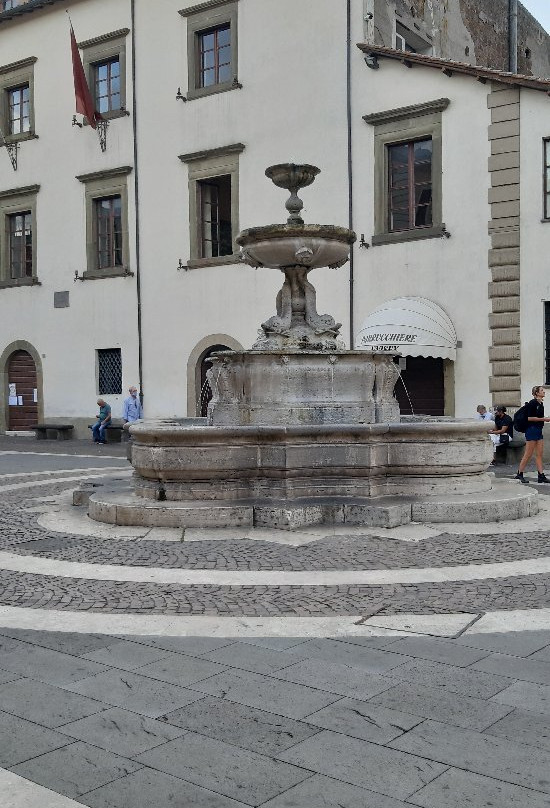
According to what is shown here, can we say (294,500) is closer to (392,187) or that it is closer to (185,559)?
(185,559)

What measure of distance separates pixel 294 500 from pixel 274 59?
1478 centimetres

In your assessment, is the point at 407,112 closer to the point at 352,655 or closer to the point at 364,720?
the point at 352,655

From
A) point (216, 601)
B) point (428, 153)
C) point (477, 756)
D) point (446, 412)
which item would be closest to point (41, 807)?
point (477, 756)

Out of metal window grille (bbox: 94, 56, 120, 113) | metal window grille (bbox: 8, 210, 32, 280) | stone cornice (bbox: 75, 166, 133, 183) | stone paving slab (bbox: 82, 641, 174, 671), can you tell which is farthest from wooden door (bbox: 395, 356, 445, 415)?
stone paving slab (bbox: 82, 641, 174, 671)

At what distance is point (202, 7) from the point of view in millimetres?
22031

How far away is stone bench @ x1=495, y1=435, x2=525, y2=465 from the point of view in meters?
16.4

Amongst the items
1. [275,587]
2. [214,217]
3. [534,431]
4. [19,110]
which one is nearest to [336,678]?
[275,587]

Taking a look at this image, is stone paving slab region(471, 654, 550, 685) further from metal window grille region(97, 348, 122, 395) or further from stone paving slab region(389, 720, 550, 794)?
metal window grille region(97, 348, 122, 395)

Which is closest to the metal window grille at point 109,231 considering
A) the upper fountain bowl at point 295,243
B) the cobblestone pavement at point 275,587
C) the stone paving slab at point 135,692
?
the upper fountain bowl at point 295,243

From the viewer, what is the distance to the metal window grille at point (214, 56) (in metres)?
22.0

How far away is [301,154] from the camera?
67.2 ft

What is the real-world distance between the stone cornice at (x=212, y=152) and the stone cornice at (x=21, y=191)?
216 inches

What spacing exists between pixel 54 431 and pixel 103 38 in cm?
1048

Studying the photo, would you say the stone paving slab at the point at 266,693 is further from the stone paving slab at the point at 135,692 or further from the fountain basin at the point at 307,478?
the fountain basin at the point at 307,478
